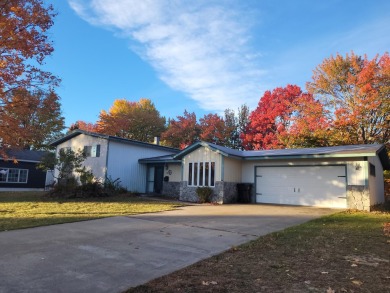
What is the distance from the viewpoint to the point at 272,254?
19.4 ft

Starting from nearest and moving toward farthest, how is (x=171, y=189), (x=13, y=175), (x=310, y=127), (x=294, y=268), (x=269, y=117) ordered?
(x=294, y=268) → (x=171, y=189) → (x=310, y=127) → (x=13, y=175) → (x=269, y=117)

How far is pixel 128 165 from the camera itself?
2275cm

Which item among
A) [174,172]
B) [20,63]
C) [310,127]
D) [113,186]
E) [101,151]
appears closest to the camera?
[20,63]

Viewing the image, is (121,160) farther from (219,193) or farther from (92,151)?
(219,193)

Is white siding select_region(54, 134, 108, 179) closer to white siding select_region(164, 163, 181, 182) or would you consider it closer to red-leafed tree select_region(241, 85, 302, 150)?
white siding select_region(164, 163, 181, 182)

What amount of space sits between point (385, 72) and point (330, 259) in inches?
859

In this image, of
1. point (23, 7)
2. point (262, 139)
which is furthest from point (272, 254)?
point (262, 139)

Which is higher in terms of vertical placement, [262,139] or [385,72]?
[385,72]

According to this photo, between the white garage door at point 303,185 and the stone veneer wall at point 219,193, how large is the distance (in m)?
1.48

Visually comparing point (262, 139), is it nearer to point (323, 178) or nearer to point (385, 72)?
point (385, 72)

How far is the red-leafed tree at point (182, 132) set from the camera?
36.9 metres

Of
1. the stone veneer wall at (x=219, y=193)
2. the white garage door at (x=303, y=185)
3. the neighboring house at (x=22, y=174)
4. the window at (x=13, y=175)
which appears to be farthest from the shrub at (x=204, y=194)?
the window at (x=13, y=175)

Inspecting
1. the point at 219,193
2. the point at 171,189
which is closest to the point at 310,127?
the point at 219,193

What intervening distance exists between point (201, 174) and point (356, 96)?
46.5ft
